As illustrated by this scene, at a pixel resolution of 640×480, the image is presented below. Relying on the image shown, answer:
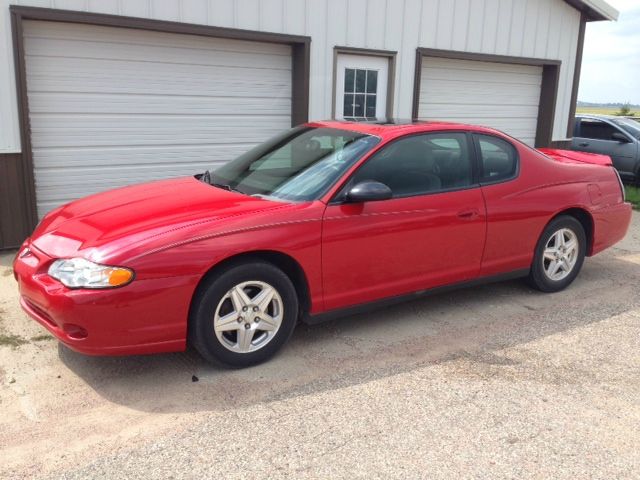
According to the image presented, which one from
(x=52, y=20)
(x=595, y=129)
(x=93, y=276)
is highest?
(x=52, y=20)

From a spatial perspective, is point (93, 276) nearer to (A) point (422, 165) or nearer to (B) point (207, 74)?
(A) point (422, 165)

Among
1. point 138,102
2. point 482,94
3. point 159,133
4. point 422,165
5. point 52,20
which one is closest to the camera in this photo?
point 422,165

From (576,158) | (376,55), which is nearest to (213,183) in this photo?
(576,158)

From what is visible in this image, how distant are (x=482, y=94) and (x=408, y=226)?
6689 millimetres

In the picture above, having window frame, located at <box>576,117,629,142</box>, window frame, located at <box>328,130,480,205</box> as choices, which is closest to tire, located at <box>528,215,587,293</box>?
window frame, located at <box>328,130,480,205</box>

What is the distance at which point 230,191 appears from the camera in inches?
166

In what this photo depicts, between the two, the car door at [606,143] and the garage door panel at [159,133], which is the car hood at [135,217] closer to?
the garage door panel at [159,133]

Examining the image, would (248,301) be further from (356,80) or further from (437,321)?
(356,80)

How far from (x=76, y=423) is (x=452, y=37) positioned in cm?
795

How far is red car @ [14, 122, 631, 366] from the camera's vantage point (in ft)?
11.0

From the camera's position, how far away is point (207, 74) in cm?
734

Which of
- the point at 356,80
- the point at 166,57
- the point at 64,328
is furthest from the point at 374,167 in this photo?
the point at 356,80

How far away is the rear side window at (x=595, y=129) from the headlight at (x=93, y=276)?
12.3 metres

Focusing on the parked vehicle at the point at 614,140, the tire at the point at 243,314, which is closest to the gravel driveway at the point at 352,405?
the tire at the point at 243,314
